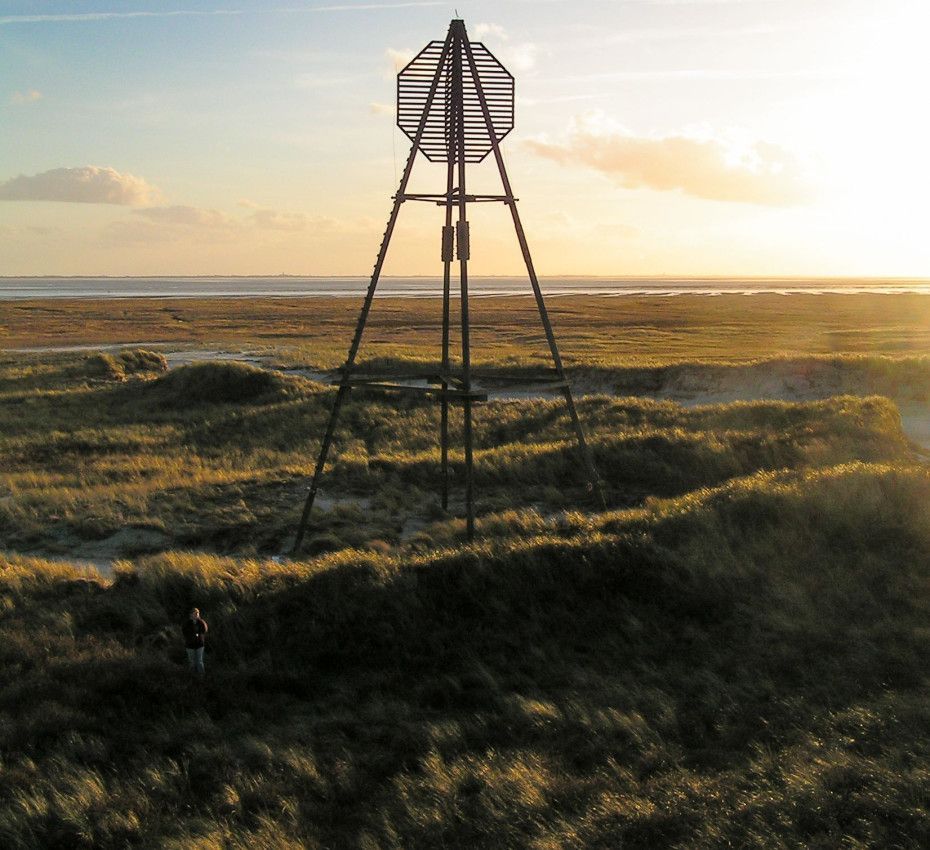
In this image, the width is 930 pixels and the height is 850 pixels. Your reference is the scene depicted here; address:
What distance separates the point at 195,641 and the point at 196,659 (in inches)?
8.5

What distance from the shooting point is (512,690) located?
8375 millimetres

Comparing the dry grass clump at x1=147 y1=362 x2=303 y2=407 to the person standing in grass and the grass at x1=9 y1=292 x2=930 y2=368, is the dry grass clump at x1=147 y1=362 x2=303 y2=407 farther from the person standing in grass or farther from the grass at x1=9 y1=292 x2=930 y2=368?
the person standing in grass

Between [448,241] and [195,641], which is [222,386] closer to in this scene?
[448,241]

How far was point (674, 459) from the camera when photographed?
57.1 feet

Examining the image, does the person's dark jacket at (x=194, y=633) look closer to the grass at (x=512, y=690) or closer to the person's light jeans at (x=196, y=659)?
the person's light jeans at (x=196, y=659)

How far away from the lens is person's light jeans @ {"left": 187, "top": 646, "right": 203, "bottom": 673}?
847cm

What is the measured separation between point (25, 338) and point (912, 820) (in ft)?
227

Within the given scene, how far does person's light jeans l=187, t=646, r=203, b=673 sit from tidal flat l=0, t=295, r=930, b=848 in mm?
182

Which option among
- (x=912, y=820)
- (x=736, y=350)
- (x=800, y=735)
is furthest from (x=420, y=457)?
(x=736, y=350)

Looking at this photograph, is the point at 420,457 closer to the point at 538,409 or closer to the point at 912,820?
the point at 538,409

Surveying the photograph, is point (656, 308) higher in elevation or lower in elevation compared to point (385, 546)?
higher

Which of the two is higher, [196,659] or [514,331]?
[514,331]

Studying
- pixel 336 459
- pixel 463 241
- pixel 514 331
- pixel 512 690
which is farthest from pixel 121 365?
pixel 514 331

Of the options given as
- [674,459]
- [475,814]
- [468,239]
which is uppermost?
[468,239]
